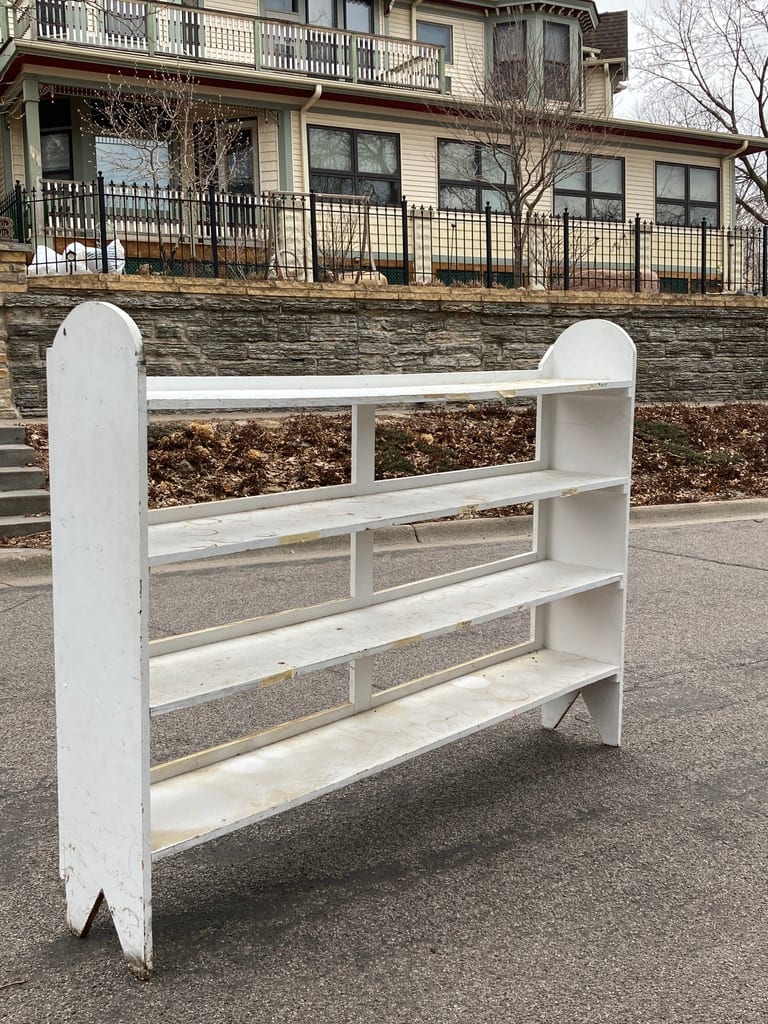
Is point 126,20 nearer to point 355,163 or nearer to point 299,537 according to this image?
point 355,163

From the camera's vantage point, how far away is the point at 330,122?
2195 centimetres

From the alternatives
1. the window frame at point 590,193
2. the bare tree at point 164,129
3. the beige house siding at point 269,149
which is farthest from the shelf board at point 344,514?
the window frame at point 590,193

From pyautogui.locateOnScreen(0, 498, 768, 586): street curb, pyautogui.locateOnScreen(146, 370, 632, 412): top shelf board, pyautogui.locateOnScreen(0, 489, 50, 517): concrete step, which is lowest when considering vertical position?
pyautogui.locateOnScreen(0, 498, 768, 586): street curb

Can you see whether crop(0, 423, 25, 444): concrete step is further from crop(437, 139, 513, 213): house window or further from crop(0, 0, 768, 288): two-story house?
crop(437, 139, 513, 213): house window

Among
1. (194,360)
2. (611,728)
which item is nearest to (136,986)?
(611,728)

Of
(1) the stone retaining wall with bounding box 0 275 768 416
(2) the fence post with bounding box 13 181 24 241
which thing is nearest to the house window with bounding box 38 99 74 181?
(2) the fence post with bounding box 13 181 24 241

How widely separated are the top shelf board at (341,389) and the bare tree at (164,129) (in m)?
15.7

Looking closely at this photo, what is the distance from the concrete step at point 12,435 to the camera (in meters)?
10.1

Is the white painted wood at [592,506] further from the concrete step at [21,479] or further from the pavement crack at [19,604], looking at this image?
the concrete step at [21,479]

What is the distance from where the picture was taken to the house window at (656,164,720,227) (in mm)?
26484

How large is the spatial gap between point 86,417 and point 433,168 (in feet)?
71.8

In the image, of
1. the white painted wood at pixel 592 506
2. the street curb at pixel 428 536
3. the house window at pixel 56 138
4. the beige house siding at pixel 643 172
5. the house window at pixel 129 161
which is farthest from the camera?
the beige house siding at pixel 643 172

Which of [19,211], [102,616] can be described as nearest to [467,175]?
[19,211]

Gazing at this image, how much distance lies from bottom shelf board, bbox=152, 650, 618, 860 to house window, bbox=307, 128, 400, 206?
19.3 metres
